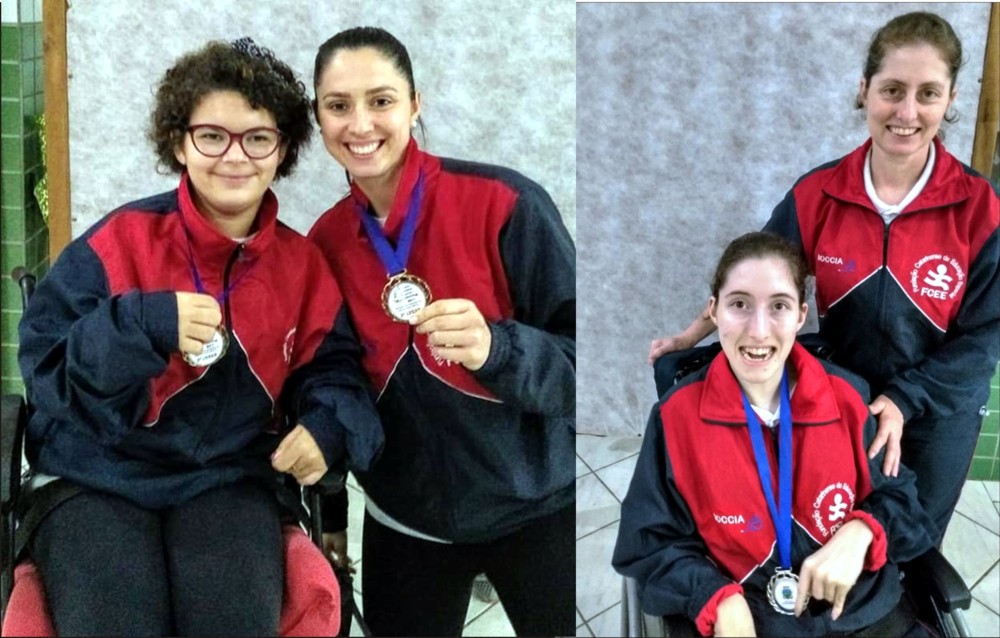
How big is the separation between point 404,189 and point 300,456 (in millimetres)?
447

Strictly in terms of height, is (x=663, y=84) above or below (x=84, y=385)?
above

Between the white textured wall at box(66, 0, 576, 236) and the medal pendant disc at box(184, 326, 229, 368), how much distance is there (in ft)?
0.78

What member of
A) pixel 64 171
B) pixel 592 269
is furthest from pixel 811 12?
pixel 64 171

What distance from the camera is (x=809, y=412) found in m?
1.51

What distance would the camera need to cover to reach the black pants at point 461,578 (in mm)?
1630

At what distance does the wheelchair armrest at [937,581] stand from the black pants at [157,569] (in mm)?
1027

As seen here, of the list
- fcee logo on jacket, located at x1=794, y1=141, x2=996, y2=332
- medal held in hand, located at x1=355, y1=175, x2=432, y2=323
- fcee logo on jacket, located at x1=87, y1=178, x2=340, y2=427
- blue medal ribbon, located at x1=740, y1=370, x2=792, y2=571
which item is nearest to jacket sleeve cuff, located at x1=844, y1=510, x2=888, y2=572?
blue medal ribbon, located at x1=740, y1=370, x2=792, y2=571

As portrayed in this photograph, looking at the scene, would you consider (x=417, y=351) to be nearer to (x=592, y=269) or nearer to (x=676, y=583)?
(x=592, y=269)

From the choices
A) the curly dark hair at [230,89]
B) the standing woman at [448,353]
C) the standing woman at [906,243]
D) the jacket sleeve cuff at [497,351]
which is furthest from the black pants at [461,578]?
the curly dark hair at [230,89]

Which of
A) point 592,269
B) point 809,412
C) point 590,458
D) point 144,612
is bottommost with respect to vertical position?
point 144,612

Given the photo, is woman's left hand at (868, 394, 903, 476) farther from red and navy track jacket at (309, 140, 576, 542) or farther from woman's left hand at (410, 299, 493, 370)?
woman's left hand at (410, 299, 493, 370)

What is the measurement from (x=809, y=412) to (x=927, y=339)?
0.86ft

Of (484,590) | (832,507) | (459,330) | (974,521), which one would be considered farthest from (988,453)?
(459,330)

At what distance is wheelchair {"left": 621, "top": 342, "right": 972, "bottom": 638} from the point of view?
146 cm
